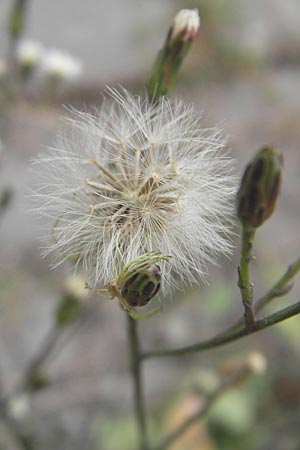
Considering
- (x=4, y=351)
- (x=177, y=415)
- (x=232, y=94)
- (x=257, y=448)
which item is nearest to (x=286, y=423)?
(x=257, y=448)

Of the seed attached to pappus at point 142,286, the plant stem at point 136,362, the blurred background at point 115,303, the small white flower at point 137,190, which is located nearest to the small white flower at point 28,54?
the blurred background at point 115,303

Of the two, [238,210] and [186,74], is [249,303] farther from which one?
[186,74]

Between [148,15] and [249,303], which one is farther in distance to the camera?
[148,15]

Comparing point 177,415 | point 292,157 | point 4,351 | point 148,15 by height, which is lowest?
point 4,351

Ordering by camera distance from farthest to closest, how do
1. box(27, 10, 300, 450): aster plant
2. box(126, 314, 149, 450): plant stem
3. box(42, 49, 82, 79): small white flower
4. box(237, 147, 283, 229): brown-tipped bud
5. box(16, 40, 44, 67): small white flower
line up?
box(42, 49, 82, 79): small white flower
box(16, 40, 44, 67): small white flower
box(126, 314, 149, 450): plant stem
box(27, 10, 300, 450): aster plant
box(237, 147, 283, 229): brown-tipped bud

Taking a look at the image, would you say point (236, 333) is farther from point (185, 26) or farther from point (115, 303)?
point (115, 303)

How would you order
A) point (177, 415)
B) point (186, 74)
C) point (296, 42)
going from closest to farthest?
point (177, 415), point (186, 74), point (296, 42)

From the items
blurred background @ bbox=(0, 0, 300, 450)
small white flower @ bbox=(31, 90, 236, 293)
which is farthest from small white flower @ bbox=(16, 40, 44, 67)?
small white flower @ bbox=(31, 90, 236, 293)

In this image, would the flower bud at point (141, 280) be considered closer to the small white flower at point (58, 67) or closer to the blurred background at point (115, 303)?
the blurred background at point (115, 303)

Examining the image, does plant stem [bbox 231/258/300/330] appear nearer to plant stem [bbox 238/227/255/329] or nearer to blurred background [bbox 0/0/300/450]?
plant stem [bbox 238/227/255/329]
